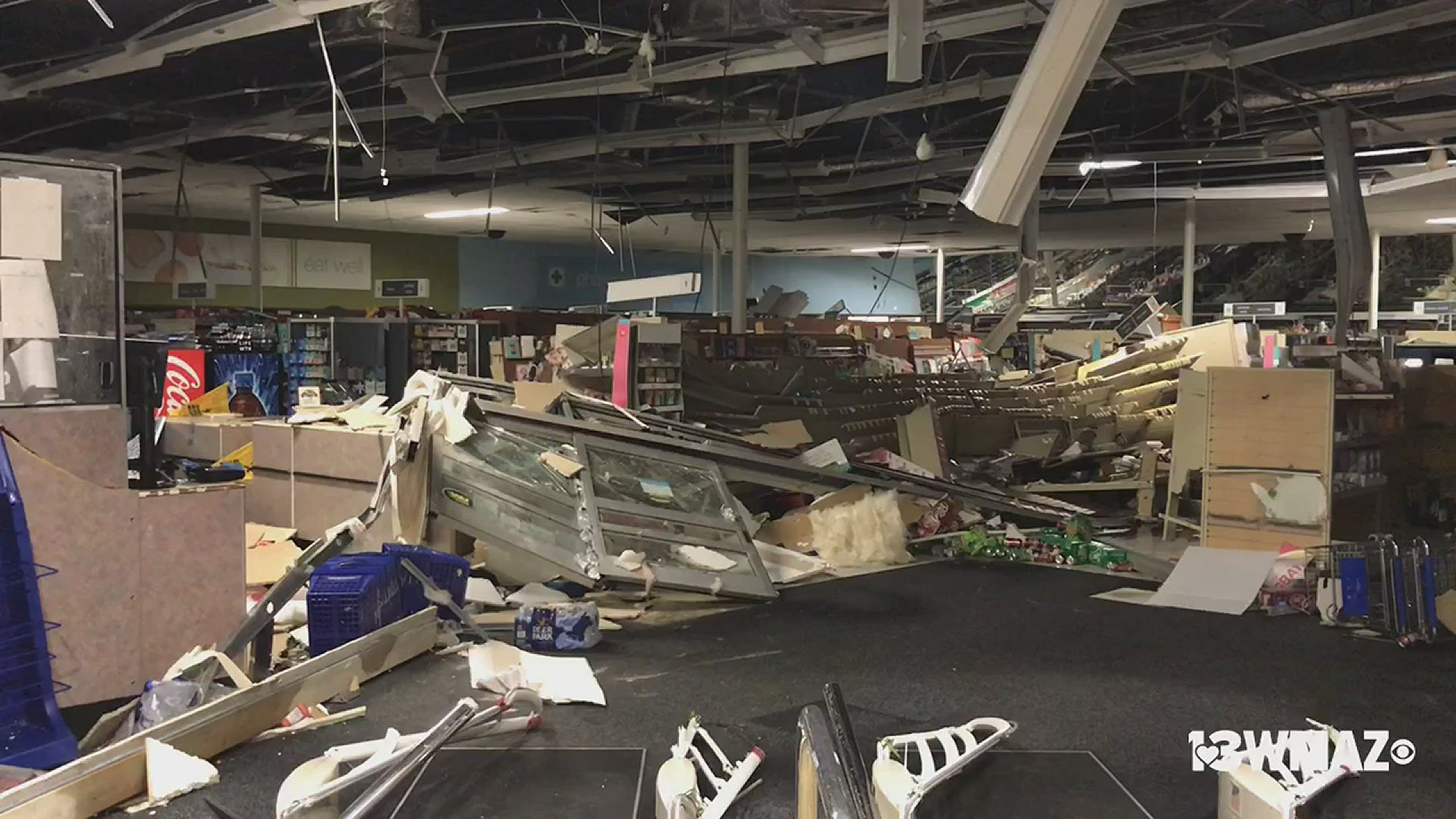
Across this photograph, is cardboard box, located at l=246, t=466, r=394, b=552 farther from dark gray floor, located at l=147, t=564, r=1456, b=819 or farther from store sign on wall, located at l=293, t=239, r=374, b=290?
store sign on wall, located at l=293, t=239, r=374, b=290

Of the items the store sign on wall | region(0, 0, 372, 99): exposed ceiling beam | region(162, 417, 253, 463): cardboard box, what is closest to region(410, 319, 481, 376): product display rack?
region(162, 417, 253, 463): cardboard box

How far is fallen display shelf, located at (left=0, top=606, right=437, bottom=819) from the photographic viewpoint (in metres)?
2.76

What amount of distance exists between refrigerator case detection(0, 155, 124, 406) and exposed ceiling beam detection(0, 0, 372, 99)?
59.3 inches

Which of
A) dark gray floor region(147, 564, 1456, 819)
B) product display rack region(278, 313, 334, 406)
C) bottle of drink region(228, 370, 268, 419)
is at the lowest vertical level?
dark gray floor region(147, 564, 1456, 819)

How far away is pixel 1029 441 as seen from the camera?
9.37m

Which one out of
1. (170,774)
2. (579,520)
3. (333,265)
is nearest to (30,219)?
(170,774)

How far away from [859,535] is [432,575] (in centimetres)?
280

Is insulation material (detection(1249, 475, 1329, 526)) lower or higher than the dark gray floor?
higher

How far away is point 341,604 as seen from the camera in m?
4.14

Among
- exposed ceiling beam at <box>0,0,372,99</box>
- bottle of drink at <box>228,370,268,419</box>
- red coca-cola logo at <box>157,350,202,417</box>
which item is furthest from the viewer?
bottle of drink at <box>228,370,268,419</box>

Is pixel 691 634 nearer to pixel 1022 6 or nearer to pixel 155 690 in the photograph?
pixel 155 690

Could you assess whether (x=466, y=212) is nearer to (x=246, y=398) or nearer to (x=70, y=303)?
(x=246, y=398)

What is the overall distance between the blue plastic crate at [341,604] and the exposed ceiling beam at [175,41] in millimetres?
2479

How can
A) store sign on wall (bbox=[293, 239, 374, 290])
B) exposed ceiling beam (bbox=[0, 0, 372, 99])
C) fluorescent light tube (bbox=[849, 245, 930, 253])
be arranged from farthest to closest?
fluorescent light tube (bbox=[849, 245, 930, 253])
store sign on wall (bbox=[293, 239, 374, 290])
exposed ceiling beam (bbox=[0, 0, 372, 99])
